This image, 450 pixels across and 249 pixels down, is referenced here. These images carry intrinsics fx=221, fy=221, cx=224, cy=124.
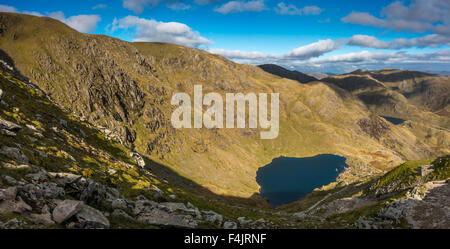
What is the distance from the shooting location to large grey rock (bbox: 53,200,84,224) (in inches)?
568

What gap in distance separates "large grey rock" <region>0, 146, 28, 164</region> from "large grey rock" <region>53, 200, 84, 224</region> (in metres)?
9.87

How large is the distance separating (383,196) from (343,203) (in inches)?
417

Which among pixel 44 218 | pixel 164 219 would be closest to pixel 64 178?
pixel 44 218

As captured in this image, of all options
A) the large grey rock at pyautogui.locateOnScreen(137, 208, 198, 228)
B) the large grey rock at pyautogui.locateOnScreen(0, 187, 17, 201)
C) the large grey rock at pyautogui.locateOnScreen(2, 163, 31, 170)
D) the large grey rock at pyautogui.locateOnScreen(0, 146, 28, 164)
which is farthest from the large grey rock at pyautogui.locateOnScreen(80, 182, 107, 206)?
the large grey rock at pyautogui.locateOnScreen(0, 146, 28, 164)

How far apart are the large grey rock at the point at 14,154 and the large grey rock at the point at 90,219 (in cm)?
1037

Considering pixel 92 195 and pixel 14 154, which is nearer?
pixel 92 195

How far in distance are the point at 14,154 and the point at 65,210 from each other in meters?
11.7

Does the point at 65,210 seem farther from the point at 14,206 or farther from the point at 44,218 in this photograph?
the point at 14,206

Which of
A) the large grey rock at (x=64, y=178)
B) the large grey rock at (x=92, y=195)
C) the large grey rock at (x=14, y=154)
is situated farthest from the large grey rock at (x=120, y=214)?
the large grey rock at (x=14, y=154)

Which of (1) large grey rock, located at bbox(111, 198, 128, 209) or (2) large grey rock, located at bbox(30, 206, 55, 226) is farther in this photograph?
(1) large grey rock, located at bbox(111, 198, 128, 209)

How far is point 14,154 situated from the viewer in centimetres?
2120

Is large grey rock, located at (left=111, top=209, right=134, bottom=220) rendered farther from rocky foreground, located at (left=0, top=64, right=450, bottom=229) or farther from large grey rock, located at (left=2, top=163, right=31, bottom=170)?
large grey rock, located at (left=2, top=163, right=31, bottom=170)

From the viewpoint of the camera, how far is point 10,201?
13492mm
